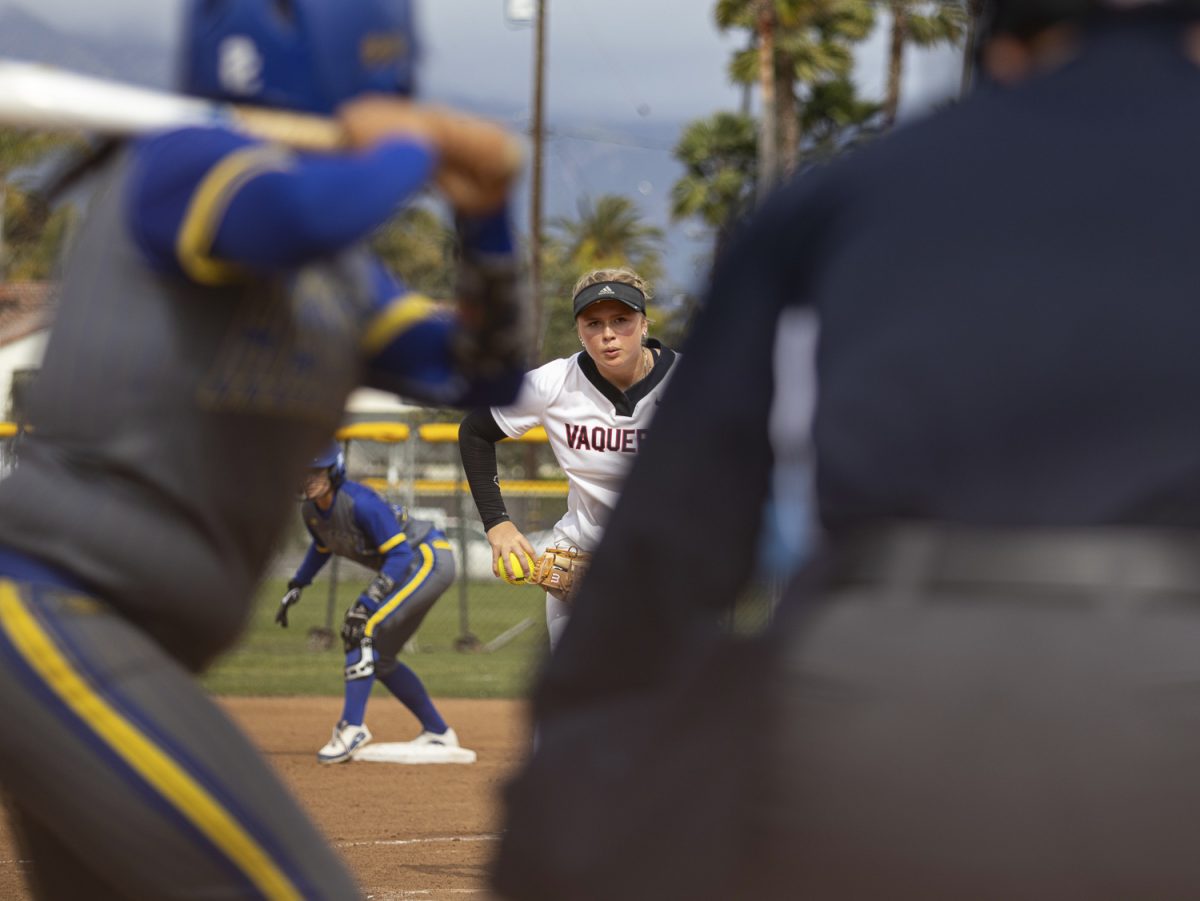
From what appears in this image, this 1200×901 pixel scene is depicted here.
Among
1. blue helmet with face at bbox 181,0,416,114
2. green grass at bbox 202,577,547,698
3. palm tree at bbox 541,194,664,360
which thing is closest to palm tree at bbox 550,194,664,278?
palm tree at bbox 541,194,664,360

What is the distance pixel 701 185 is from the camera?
48.5 meters

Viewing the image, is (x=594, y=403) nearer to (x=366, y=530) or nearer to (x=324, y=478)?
(x=324, y=478)

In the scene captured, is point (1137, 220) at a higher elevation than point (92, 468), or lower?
higher

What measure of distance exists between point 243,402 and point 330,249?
355 mm

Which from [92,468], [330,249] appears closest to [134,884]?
[92,468]

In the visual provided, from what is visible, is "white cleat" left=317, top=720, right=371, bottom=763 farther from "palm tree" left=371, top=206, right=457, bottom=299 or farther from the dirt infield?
"palm tree" left=371, top=206, right=457, bottom=299

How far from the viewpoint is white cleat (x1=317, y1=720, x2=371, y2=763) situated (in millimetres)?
11156

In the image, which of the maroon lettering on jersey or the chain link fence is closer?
the maroon lettering on jersey

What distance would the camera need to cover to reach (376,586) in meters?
11.8

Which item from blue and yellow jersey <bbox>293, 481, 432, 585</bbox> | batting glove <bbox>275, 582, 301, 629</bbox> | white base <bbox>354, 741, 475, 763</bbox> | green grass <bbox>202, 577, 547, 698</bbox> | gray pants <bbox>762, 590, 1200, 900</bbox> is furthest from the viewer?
green grass <bbox>202, 577, 547, 698</bbox>

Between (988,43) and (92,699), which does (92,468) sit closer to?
(92,699)

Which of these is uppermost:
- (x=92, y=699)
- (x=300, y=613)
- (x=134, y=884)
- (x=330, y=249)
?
(x=330, y=249)

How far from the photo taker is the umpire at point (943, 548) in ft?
5.50

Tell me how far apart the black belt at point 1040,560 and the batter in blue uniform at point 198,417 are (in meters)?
0.94
